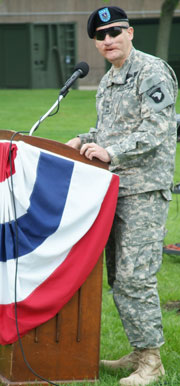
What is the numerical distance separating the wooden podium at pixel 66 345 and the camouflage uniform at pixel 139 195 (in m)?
0.18

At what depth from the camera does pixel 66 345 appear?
4117 mm

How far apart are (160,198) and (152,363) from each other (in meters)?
0.93

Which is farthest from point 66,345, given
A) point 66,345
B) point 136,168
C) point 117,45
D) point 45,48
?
point 45,48

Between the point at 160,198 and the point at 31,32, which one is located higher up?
the point at 160,198

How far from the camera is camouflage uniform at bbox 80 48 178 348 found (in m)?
4.13

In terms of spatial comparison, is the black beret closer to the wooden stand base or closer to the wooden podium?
the wooden podium

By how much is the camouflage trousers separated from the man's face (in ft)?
2.50

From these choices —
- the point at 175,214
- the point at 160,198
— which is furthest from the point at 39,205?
the point at 175,214

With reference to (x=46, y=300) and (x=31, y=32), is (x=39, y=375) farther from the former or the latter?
(x=31, y=32)

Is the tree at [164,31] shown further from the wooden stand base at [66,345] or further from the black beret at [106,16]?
the wooden stand base at [66,345]

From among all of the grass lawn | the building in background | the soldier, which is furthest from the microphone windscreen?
the building in background

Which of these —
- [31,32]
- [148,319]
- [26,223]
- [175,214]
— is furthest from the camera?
[31,32]

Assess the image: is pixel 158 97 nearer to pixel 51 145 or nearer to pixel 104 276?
pixel 51 145

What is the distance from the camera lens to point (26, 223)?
3.93 meters
